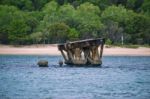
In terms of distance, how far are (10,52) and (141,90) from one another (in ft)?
246

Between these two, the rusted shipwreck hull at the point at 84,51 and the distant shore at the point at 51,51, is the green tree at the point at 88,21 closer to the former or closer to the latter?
the distant shore at the point at 51,51

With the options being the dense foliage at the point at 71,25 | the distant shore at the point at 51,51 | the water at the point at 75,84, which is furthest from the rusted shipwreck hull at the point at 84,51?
the dense foliage at the point at 71,25

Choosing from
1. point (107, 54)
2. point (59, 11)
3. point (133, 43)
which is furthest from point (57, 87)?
point (59, 11)

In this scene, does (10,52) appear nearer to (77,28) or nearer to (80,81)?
(77,28)

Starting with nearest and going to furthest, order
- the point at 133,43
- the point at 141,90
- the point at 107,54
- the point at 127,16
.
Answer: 1. the point at 141,90
2. the point at 107,54
3. the point at 133,43
4. the point at 127,16

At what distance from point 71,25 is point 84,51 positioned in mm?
64754

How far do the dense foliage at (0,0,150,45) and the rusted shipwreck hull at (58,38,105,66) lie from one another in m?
49.5

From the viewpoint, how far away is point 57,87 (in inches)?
1960

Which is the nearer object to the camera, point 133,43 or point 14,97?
point 14,97

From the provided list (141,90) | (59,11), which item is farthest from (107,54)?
(141,90)

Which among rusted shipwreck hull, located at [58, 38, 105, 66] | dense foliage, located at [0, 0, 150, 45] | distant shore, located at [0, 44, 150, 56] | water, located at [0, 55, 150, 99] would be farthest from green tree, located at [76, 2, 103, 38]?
water, located at [0, 55, 150, 99]

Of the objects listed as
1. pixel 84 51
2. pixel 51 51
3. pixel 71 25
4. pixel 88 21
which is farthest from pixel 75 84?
pixel 71 25

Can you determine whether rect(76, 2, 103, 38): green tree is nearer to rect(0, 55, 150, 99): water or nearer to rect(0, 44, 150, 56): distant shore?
rect(0, 44, 150, 56): distant shore

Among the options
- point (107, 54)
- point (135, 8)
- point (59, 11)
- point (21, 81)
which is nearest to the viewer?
point (21, 81)
